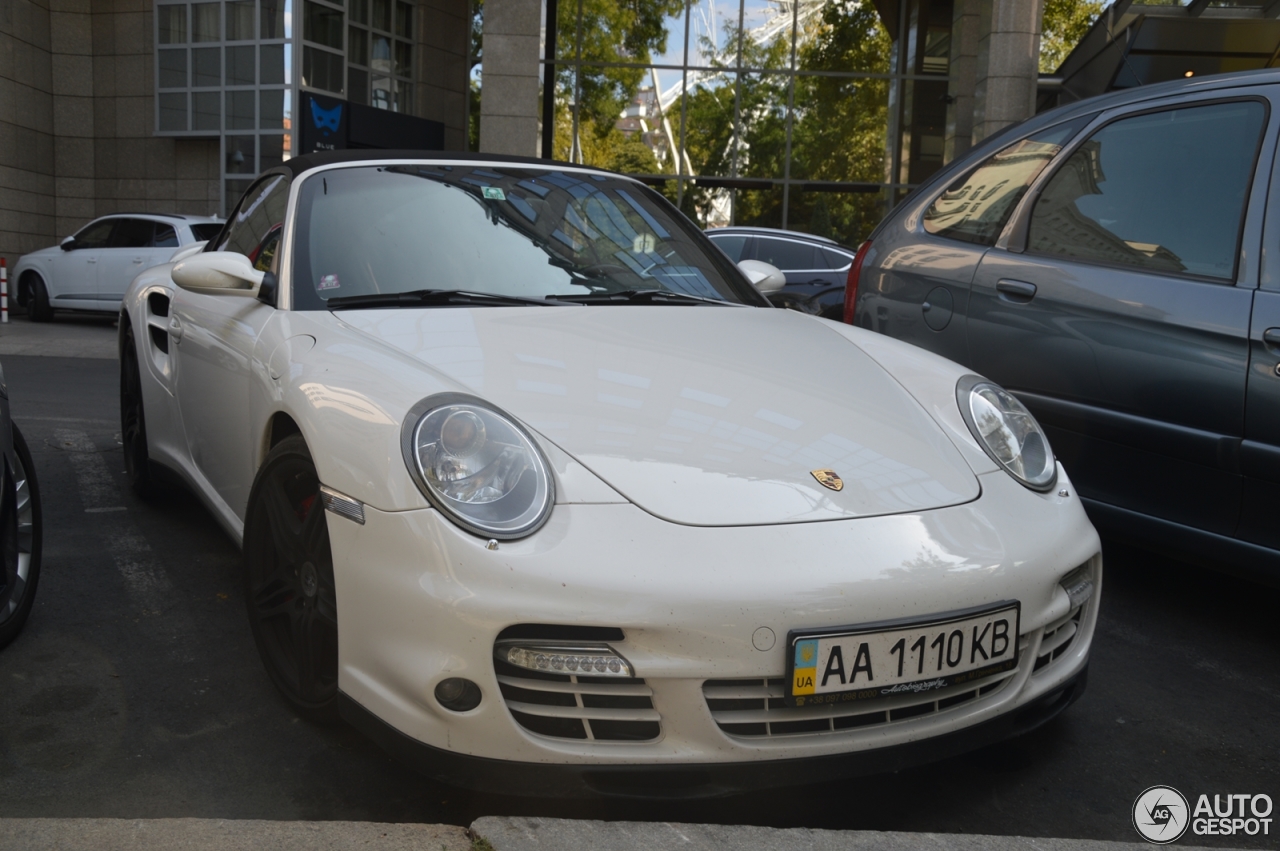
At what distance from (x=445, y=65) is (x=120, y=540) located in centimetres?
1866

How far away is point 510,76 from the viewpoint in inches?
615

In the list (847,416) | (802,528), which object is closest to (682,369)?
(847,416)

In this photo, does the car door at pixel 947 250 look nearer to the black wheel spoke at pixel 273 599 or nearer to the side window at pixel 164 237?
the black wheel spoke at pixel 273 599

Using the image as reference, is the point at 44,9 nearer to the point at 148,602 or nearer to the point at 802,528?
the point at 148,602

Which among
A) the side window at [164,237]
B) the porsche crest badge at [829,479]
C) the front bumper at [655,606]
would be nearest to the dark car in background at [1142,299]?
the front bumper at [655,606]

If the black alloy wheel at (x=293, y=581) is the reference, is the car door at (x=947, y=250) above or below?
above

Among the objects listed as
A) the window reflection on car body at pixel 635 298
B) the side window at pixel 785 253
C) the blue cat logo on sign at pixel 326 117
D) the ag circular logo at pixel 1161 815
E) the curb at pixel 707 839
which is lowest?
the ag circular logo at pixel 1161 815

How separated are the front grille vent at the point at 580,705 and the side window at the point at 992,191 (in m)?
2.58

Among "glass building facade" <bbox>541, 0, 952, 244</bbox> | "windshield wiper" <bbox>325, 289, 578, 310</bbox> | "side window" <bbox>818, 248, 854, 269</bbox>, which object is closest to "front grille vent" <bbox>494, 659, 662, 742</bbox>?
"windshield wiper" <bbox>325, 289, 578, 310</bbox>

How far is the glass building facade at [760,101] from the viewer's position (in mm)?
18453

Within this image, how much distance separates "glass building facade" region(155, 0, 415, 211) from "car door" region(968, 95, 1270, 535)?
16.8 metres

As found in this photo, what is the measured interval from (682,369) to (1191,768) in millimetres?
1494

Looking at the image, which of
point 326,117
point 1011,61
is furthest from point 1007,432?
point 326,117

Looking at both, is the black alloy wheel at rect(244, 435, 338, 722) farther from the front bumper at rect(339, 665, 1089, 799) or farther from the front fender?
the front bumper at rect(339, 665, 1089, 799)
